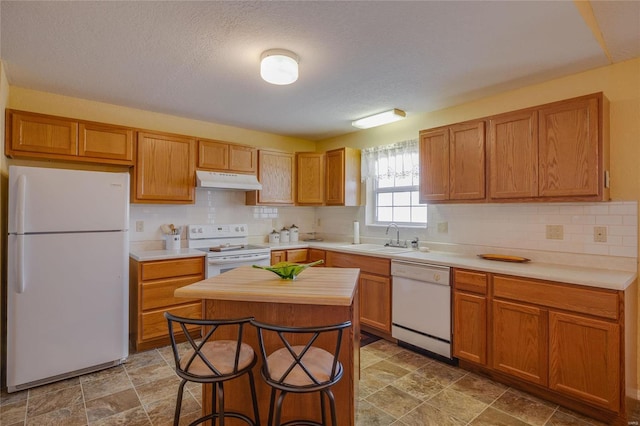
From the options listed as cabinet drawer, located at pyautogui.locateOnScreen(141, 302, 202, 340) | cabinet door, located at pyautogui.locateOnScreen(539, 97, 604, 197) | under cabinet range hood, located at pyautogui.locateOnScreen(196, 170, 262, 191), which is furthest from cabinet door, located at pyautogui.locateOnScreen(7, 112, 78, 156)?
cabinet door, located at pyautogui.locateOnScreen(539, 97, 604, 197)

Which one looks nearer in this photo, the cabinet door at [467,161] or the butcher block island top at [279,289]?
the butcher block island top at [279,289]

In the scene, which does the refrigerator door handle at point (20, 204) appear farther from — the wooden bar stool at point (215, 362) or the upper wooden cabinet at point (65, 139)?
the wooden bar stool at point (215, 362)

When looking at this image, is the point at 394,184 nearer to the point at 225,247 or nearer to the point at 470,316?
the point at 470,316

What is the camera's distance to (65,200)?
8.20 feet

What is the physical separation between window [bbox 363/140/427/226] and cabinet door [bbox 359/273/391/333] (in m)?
0.90

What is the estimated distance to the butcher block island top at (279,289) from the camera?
1550mm

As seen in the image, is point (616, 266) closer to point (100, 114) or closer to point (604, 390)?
point (604, 390)

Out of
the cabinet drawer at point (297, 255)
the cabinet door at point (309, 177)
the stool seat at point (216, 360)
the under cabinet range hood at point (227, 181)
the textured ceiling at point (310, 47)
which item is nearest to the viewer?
the stool seat at point (216, 360)

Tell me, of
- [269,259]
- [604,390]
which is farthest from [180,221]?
[604,390]

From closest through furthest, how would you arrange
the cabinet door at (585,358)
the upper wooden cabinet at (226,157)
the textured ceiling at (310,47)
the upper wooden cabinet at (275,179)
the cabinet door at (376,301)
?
1. the textured ceiling at (310,47)
2. the cabinet door at (585,358)
3. the cabinet door at (376,301)
4. the upper wooden cabinet at (226,157)
5. the upper wooden cabinet at (275,179)

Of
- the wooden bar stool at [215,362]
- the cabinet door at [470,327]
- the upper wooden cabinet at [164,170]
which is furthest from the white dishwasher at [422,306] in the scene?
the upper wooden cabinet at [164,170]

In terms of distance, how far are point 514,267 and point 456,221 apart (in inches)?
35.5

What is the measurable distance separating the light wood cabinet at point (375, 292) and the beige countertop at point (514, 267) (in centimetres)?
9

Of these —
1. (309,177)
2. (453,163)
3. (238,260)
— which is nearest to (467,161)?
(453,163)
